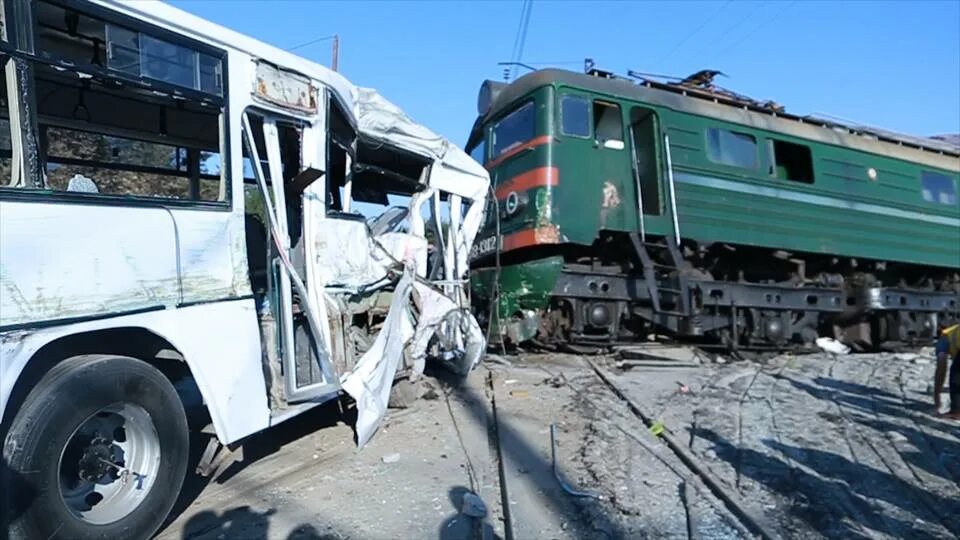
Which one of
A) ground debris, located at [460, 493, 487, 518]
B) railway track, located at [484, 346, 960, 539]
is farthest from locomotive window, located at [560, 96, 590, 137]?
ground debris, located at [460, 493, 487, 518]

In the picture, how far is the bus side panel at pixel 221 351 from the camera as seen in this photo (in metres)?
3.15

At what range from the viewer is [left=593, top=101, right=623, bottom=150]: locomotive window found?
28.9 feet

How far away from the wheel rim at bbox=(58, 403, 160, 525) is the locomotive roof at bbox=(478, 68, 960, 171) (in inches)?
262

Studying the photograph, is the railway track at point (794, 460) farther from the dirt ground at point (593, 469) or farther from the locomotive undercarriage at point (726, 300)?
the locomotive undercarriage at point (726, 300)

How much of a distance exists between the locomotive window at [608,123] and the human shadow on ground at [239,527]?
6.65 meters

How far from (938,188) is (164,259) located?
555 inches

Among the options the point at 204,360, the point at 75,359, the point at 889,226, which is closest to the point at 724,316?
the point at 889,226

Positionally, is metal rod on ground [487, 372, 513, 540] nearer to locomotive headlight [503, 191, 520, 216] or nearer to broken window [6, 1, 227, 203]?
broken window [6, 1, 227, 203]

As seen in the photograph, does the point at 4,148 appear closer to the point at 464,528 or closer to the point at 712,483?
the point at 464,528

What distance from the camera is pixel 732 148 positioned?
9.69 meters

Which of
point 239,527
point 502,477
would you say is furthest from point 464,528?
point 239,527

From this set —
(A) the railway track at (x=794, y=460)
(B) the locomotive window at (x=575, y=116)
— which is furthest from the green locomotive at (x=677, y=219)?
(A) the railway track at (x=794, y=460)

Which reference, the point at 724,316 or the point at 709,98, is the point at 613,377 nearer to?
the point at 724,316

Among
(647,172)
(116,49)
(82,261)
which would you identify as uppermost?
(647,172)
